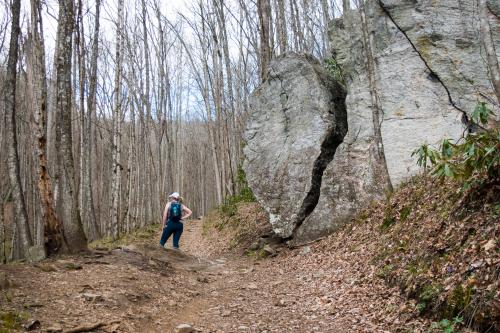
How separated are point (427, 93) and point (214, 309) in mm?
7359

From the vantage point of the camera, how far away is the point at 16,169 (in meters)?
9.09

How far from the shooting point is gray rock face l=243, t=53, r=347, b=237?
10.5m

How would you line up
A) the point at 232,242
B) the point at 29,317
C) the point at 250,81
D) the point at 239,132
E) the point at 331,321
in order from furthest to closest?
the point at 250,81
the point at 239,132
the point at 232,242
the point at 331,321
the point at 29,317

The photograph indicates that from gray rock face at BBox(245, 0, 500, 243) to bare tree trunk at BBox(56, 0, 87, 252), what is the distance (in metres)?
5.20

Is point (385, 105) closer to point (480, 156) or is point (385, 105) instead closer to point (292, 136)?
point (292, 136)

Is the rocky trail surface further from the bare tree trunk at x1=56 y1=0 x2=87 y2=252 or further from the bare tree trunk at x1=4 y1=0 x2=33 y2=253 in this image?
the bare tree trunk at x1=4 y1=0 x2=33 y2=253

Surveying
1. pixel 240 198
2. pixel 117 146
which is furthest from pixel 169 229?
pixel 240 198

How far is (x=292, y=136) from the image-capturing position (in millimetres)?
11109

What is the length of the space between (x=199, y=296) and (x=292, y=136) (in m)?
5.80

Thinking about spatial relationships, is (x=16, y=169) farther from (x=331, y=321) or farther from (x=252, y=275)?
(x=331, y=321)

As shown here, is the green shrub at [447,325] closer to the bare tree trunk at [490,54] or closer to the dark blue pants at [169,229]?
the bare tree trunk at [490,54]

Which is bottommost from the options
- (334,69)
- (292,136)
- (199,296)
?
(199,296)

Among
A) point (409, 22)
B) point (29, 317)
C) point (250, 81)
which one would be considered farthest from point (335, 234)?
point (250, 81)

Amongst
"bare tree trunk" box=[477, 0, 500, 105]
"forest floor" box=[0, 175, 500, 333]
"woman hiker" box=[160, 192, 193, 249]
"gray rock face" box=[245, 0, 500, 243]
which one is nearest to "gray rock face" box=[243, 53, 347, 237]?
"gray rock face" box=[245, 0, 500, 243]
